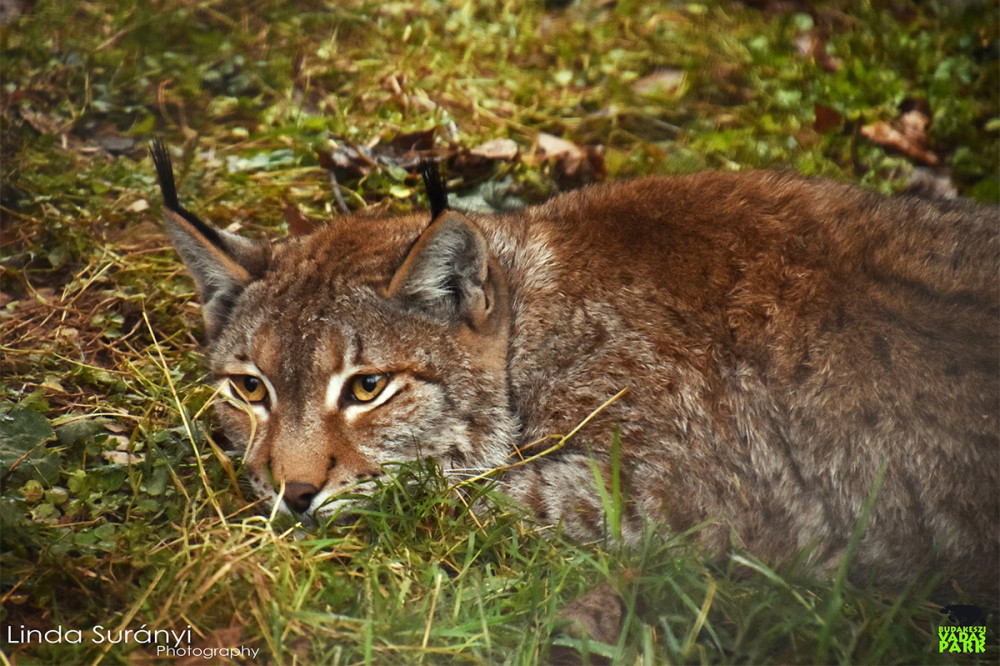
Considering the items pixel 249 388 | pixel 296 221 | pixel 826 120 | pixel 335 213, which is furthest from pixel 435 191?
pixel 826 120

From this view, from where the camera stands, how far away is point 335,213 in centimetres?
700

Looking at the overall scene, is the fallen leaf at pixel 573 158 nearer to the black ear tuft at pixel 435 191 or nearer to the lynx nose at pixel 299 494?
the black ear tuft at pixel 435 191

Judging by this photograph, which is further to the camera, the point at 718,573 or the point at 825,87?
the point at 825,87

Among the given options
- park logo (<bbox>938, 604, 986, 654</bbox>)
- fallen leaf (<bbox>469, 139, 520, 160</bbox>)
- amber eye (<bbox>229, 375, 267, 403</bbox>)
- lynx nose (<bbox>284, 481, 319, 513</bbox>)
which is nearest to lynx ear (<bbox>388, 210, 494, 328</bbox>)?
amber eye (<bbox>229, 375, 267, 403</bbox>)

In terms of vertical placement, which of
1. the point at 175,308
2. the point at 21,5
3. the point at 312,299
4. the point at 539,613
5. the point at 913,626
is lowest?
the point at 913,626

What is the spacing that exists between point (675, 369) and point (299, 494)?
1793 mm

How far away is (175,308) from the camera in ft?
20.7

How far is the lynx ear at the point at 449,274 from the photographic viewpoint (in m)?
4.64

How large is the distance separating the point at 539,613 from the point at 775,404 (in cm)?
150

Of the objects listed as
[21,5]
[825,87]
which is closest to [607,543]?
[825,87]

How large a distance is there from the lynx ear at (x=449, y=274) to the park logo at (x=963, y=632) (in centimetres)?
238

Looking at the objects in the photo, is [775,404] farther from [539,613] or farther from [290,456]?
[290,456]

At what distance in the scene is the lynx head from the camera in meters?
4.64

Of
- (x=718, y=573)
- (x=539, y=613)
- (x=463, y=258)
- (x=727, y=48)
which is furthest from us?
(x=727, y=48)
